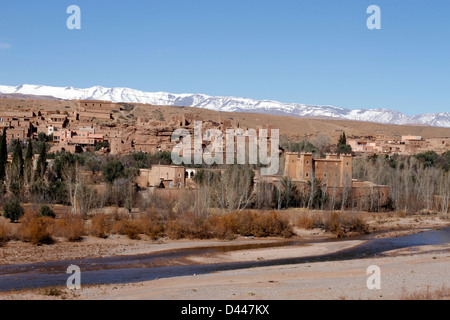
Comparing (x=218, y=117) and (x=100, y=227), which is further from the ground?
(x=218, y=117)

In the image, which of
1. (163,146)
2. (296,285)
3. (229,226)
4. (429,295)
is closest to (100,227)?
(229,226)

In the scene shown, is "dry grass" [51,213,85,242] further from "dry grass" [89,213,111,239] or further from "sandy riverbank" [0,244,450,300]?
"sandy riverbank" [0,244,450,300]

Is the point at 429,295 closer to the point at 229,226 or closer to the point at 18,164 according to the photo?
the point at 229,226

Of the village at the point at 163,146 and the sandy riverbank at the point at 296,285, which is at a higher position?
the village at the point at 163,146

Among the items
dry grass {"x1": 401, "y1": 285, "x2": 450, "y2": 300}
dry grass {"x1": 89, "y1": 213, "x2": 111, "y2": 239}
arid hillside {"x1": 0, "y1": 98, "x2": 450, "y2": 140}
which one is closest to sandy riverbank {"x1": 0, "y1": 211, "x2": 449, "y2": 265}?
dry grass {"x1": 89, "y1": 213, "x2": 111, "y2": 239}

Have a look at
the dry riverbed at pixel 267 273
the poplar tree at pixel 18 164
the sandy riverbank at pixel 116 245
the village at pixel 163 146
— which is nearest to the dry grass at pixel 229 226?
the sandy riverbank at pixel 116 245

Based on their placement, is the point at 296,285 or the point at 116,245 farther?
the point at 116,245

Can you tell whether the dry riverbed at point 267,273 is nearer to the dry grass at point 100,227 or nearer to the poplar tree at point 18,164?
the dry grass at point 100,227

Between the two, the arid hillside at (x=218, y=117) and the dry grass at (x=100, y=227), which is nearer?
the dry grass at (x=100, y=227)

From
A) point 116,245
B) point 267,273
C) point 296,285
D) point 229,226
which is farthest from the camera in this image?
point 229,226

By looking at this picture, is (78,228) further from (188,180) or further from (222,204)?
(188,180)

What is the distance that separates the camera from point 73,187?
32.6m

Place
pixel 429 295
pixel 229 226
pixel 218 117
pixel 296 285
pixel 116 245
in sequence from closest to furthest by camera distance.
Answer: pixel 429 295
pixel 296 285
pixel 116 245
pixel 229 226
pixel 218 117

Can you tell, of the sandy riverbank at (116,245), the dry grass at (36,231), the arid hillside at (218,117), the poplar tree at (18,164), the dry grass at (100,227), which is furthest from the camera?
the arid hillside at (218,117)
